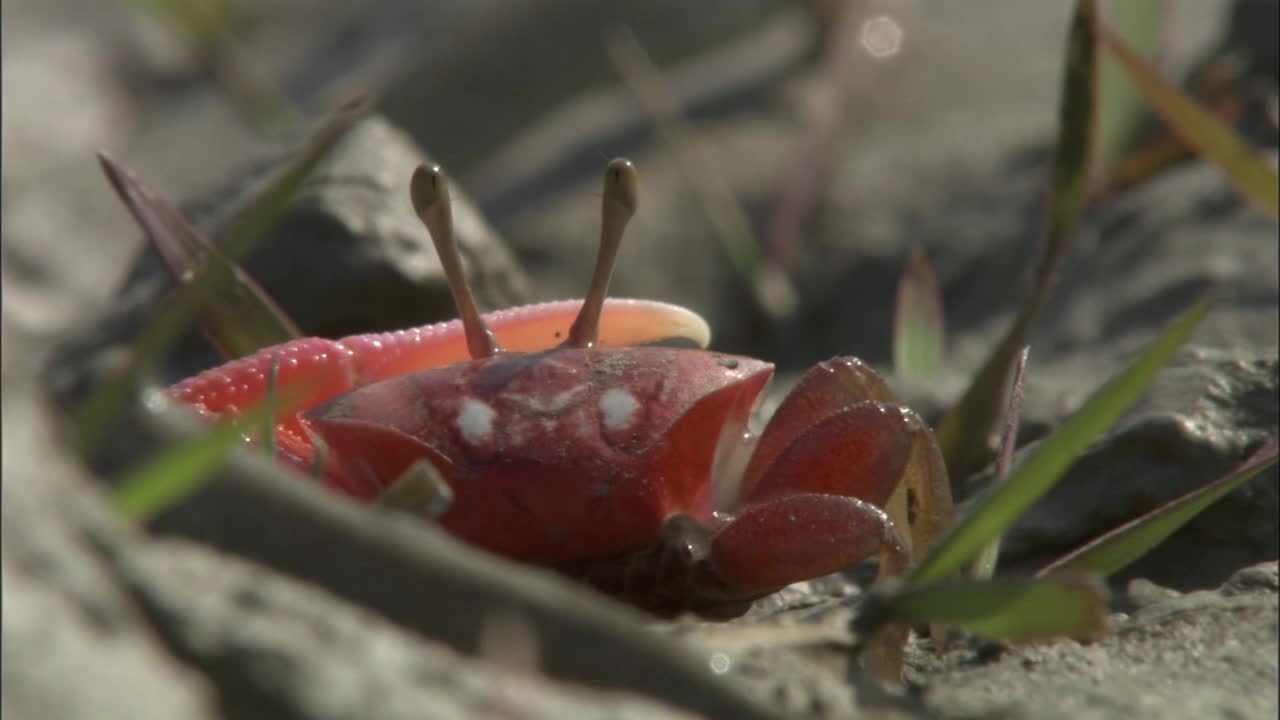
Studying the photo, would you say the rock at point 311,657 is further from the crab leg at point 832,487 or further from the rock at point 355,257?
the rock at point 355,257

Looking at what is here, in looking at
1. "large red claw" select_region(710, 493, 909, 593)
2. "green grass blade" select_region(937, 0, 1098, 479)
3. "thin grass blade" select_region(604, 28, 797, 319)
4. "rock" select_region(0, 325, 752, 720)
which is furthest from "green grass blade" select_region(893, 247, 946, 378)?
"rock" select_region(0, 325, 752, 720)

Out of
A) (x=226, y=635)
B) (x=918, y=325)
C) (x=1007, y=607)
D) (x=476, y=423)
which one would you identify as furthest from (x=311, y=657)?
(x=918, y=325)

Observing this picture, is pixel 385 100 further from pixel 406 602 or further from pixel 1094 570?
pixel 406 602

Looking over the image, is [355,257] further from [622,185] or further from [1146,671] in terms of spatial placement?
[1146,671]

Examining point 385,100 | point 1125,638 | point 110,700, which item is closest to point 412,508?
point 110,700

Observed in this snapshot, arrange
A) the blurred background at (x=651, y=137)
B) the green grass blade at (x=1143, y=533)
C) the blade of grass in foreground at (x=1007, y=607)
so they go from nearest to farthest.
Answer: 1. the blade of grass in foreground at (x=1007, y=607)
2. the green grass blade at (x=1143, y=533)
3. the blurred background at (x=651, y=137)

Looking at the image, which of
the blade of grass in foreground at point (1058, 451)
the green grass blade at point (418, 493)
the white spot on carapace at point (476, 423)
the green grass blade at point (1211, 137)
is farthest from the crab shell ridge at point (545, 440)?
the green grass blade at point (1211, 137)

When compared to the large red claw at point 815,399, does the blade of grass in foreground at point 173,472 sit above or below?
below
